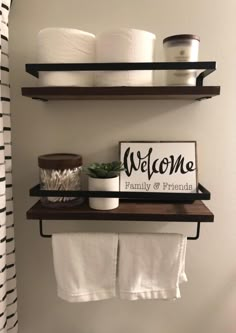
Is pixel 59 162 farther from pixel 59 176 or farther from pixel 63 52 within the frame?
pixel 63 52

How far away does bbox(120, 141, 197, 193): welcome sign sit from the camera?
2.83ft

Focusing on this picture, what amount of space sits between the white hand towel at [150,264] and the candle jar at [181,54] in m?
0.41

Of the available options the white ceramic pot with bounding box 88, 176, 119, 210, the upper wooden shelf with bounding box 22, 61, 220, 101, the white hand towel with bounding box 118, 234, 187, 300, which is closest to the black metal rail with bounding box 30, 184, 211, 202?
the white ceramic pot with bounding box 88, 176, 119, 210

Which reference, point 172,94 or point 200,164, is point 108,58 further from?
point 200,164

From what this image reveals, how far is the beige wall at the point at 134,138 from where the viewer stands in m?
0.85

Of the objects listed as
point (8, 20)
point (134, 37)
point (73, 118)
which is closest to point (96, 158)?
point (73, 118)

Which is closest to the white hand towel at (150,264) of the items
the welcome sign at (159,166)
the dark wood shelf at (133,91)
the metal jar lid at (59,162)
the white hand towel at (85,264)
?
the white hand towel at (85,264)

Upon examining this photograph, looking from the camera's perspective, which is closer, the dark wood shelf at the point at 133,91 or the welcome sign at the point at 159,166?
the dark wood shelf at the point at 133,91

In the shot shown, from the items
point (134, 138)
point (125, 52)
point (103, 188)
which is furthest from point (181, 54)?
point (103, 188)

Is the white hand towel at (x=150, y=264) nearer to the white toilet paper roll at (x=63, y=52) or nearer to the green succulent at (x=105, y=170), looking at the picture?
the green succulent at (x=105, y=170)

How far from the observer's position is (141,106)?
0.88 metres

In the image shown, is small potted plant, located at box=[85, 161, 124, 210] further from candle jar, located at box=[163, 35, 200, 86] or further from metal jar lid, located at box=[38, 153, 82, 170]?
candle jar, located at box=[163, 35, 200, 86]

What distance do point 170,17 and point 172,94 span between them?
0.27 metres

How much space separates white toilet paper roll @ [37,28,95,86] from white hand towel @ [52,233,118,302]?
411 mm
